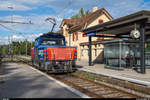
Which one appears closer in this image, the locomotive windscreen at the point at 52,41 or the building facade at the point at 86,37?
the locomotive windscreen at the point at 52,41

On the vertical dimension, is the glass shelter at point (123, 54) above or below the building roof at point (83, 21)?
below

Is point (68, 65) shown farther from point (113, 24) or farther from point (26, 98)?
point (26, 98)

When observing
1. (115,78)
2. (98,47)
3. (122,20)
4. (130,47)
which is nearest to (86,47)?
(98,47)

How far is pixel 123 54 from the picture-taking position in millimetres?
12797

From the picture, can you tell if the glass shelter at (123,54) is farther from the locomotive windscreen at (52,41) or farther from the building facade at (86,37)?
the building facade at (86,37)

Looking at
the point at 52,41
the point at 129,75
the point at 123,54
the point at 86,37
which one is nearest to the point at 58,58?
the point at 52,41

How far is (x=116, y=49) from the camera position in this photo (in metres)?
13.0

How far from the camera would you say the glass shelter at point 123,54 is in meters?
12.6

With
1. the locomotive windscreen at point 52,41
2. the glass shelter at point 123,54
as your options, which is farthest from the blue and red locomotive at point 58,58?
the glass shelter at point 123,54

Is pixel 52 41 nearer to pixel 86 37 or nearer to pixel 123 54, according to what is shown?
pixel 123 54

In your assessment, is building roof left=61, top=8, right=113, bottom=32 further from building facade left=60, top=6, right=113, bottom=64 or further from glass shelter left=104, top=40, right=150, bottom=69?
glass shelter left=104, top=40, right=150, bottom=69

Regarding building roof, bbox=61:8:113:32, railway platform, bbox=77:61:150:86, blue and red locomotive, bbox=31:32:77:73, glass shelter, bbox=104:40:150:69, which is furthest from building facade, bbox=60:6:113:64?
railway platform, bbox=77:61:150:86

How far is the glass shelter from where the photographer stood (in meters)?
12.6

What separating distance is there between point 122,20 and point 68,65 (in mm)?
5255
